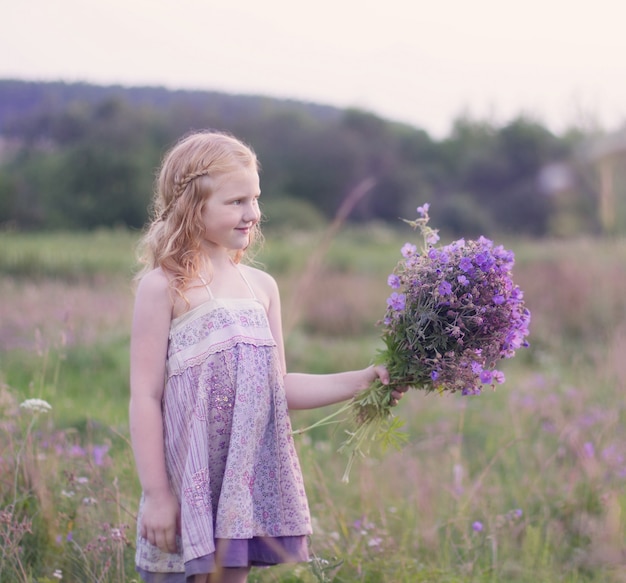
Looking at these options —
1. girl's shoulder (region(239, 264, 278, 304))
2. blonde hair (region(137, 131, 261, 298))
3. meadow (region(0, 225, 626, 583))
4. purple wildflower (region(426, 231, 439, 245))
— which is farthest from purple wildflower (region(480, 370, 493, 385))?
blonde hair (region(137, 131, 261, 298))

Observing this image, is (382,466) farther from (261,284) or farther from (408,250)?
(408,250)

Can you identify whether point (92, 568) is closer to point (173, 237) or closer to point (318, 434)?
point (173, 237)

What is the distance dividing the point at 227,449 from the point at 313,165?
1808 inches

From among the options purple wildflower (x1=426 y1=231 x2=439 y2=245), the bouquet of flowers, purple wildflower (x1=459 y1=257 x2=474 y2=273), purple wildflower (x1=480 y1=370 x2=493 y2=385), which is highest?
purple wildflower (x1=426 y1=231 x2=439 y2=245)

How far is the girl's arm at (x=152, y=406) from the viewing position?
216 centimetres

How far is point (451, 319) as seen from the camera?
6.98 ft

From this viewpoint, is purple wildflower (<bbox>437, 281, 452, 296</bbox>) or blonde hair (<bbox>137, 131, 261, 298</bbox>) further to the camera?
blonde hair (<bbox>137, 131, 261, 298</bbox>)

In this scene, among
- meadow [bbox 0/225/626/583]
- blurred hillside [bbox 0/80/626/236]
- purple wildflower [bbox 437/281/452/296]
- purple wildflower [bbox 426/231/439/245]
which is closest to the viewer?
purple wildflower [bbox 437/281/452/296]

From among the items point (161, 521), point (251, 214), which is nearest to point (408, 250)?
point (251, 214)

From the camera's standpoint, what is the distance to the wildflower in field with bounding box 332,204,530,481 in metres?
2.11

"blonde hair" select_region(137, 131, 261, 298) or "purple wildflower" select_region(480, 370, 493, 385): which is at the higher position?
"blonde hair" select_region(137, 131, 261, 298)

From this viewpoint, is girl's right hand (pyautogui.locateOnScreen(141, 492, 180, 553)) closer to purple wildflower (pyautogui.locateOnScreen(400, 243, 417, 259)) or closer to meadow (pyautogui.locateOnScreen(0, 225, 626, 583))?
meadow (pyautogui.locateOnScreen(0, 225, 626, 583))

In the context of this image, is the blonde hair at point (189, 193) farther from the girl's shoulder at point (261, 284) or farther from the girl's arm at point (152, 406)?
the girl's shoulder at point (261, 284)

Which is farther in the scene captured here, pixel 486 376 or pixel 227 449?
pixel 227 449
